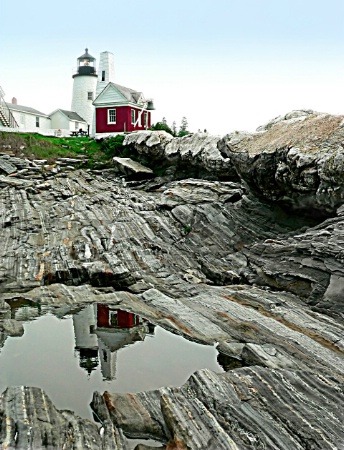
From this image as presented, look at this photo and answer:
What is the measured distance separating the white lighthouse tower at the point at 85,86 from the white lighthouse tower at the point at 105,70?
663 centimetres

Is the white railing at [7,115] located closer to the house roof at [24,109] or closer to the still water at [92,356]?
the house roof at [24,109]

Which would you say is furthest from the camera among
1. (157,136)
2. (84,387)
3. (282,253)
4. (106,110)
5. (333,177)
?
(106,110)

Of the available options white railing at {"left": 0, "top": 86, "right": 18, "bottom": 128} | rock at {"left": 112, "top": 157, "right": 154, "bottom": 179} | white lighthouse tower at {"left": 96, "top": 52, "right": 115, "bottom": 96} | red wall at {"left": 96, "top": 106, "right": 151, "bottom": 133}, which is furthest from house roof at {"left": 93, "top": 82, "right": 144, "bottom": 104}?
rock at {"left": 112, "top": 157, "right": 154, "bottom": 179}

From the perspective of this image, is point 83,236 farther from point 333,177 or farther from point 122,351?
point 333,177

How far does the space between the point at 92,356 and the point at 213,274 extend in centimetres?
767

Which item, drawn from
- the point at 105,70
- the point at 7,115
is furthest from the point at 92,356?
the point at 105,70

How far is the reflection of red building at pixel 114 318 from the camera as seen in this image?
15383 mm

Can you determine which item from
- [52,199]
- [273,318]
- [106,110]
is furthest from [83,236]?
[106,110]

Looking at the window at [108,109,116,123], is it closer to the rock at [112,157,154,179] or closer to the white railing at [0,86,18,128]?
the white railing at [0,86,18,128]

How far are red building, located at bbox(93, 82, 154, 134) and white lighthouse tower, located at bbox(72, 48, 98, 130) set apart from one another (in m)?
11.2

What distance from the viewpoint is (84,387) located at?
36.7 ft

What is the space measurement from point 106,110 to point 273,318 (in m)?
41.1

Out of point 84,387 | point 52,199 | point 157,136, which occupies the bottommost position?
point 84,387

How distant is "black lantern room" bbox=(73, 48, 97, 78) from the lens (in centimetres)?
6144
